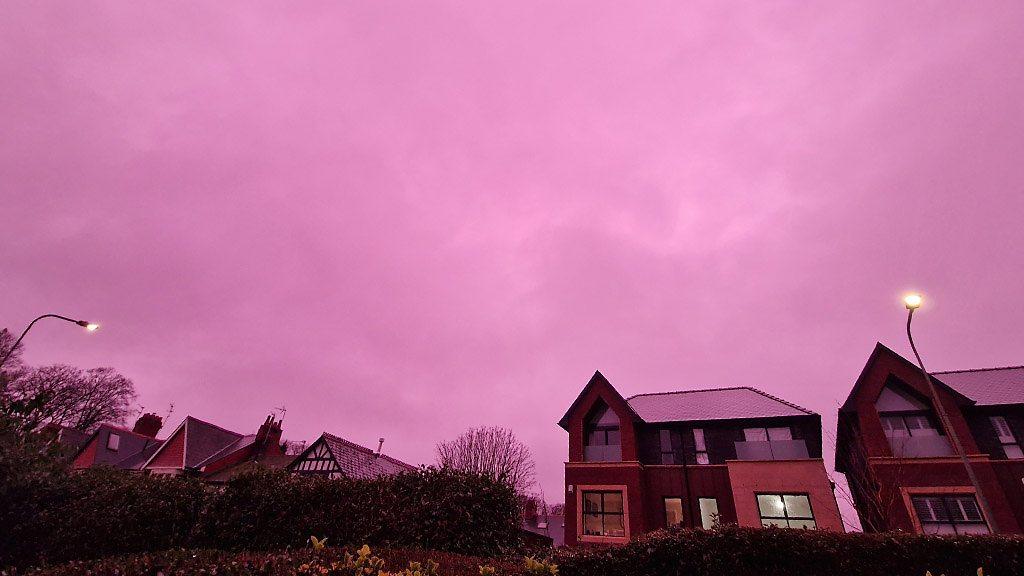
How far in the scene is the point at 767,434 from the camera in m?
25.0

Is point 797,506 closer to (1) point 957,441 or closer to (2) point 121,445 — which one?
(1) point 957,441

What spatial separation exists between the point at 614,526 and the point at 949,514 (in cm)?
1480

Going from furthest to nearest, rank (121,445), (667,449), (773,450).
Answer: (121,445) < (667,449) < (773,450)

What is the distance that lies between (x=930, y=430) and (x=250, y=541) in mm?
29415

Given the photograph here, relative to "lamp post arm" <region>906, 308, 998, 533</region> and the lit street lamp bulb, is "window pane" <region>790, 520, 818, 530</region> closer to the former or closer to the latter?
"lamp post arm" <region>906, 308, 998, 533</region>

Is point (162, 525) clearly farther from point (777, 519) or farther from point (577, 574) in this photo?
point (777, 519)

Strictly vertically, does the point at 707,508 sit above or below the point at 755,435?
below

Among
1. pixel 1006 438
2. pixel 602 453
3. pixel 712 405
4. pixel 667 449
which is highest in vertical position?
pixel 712 405

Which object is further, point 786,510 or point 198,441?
point 198,441

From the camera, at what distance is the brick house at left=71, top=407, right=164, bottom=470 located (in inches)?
1775

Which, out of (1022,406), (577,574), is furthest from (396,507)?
(1022,406)

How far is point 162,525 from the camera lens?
1354 centimetres

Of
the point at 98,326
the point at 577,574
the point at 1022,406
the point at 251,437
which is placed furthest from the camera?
the point at 251,437

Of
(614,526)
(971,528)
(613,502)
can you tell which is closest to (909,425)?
(971,528)
